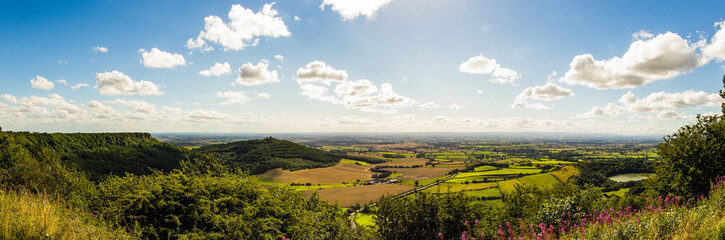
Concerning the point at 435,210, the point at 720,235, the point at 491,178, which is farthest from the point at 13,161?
the point at 491,178

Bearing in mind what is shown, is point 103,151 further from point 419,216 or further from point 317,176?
point 419,216

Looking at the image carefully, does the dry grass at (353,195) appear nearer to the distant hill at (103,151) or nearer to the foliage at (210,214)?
the distant hill at (103,151)

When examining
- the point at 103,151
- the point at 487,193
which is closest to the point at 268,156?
the point at 103,151

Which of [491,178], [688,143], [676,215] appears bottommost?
[491,178]

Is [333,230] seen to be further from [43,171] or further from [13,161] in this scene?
[13,161]

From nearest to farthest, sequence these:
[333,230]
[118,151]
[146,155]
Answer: [333,230] < [118,151] < [146,155]

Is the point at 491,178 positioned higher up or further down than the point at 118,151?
further down

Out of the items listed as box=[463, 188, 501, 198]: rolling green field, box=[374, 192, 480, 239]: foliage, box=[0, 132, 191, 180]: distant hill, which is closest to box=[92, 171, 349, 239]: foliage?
box=[374, 192, 480, 239]: foliage
